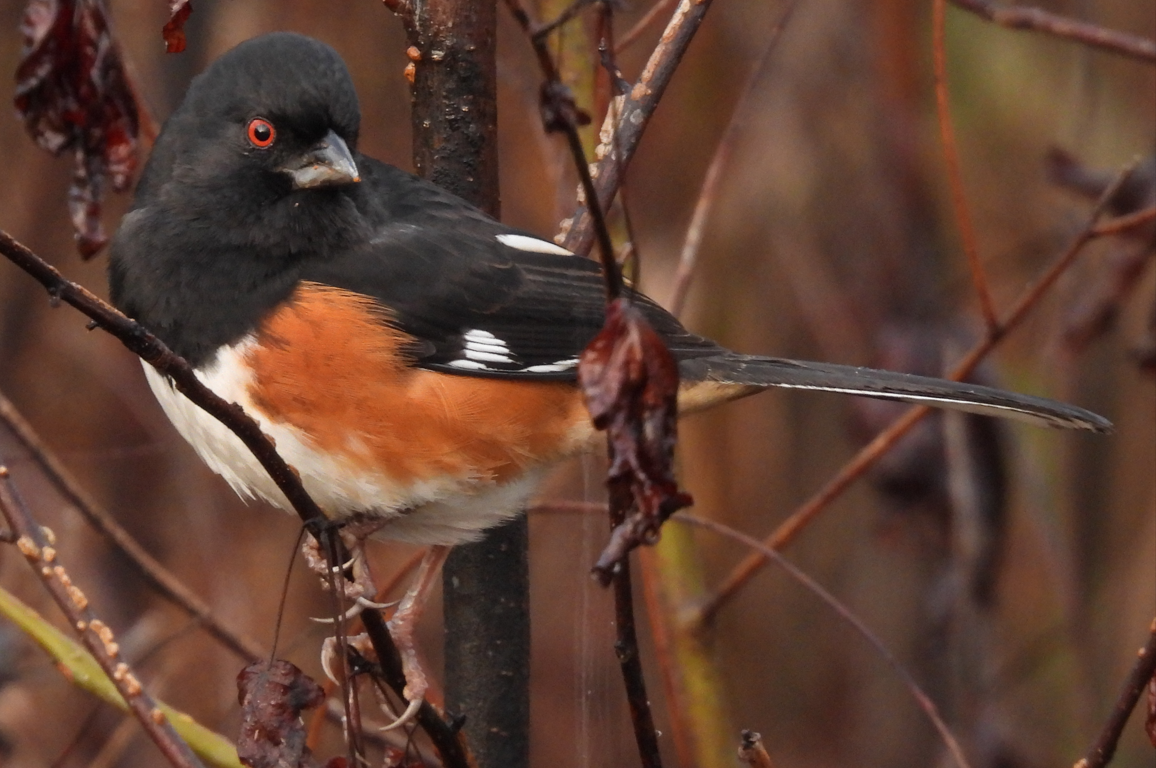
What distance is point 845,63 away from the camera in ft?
12.0

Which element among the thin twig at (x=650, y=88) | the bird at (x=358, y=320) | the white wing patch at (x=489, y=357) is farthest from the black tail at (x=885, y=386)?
the thin twig at (x=650, y=88)

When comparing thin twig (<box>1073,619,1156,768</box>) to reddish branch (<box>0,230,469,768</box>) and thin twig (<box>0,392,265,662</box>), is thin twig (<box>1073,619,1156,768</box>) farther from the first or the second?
thin twig (<box>0,392,265,662</box>)

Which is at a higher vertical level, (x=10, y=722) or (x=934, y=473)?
(x=934, y=473)

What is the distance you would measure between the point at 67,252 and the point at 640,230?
5.63 ft

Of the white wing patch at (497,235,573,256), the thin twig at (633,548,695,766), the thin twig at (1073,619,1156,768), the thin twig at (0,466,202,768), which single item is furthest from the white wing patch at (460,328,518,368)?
the thin twig at (1073,619,1156,768)

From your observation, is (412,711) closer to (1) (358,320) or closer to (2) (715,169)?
(1) (358,320)

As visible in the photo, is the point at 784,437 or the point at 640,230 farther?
the point at 784,437

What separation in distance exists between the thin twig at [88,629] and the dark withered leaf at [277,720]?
0.06 metres

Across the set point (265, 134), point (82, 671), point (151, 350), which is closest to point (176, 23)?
point (151, 350)

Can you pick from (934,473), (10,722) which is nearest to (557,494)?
(934,473)

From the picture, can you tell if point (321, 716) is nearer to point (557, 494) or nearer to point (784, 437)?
point (557, 494)

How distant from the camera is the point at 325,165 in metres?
1.86

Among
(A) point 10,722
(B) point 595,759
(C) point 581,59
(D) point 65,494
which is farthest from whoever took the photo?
(A) point 10,722

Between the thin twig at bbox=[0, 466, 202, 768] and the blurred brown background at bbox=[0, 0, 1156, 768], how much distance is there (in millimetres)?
1450
